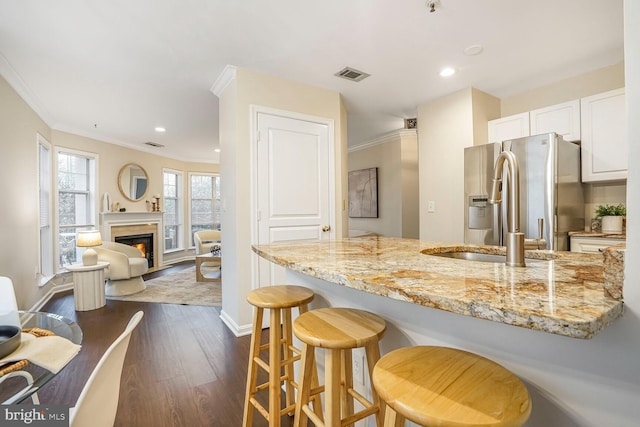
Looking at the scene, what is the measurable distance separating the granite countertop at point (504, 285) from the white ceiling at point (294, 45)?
177cm

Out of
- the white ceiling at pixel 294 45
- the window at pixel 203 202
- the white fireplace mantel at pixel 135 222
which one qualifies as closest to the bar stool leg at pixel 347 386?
the white ceiling at pixel 294 45

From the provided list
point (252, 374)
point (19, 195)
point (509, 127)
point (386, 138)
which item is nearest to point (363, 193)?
point (386, 138)

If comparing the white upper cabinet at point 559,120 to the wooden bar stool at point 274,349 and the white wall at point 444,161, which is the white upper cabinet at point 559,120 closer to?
the white wall at point 444,161

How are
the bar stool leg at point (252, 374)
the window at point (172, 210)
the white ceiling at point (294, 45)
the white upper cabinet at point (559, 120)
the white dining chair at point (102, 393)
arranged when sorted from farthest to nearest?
the window at point (172, 210) → the white upper cabinet at point (559, 120) → the white ceiling at point (294, 45) → the bar stool leg at point (252, 374) → the white dining chair at point (102, 393)

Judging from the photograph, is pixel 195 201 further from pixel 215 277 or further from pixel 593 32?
pixel 593 32

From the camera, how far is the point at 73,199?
4766mm

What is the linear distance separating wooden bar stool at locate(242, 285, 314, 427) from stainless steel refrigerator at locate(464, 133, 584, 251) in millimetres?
1961

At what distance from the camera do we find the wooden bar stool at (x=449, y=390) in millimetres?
582

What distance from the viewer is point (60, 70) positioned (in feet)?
9.16

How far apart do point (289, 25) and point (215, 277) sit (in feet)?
13.2

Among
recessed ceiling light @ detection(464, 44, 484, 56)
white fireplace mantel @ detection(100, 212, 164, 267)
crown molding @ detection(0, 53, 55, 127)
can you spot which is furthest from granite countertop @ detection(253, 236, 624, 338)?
white fireplace mantel @ detection(100, 212, 164, 267)

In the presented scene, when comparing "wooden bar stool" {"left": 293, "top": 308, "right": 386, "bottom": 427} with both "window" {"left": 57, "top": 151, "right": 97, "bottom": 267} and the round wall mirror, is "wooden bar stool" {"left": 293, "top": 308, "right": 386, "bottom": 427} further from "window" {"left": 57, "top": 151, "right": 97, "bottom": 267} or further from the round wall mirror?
the round wall mirror

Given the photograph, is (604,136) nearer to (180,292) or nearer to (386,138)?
(386,138)

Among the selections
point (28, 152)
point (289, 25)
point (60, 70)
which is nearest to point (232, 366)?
point (289, 25)
